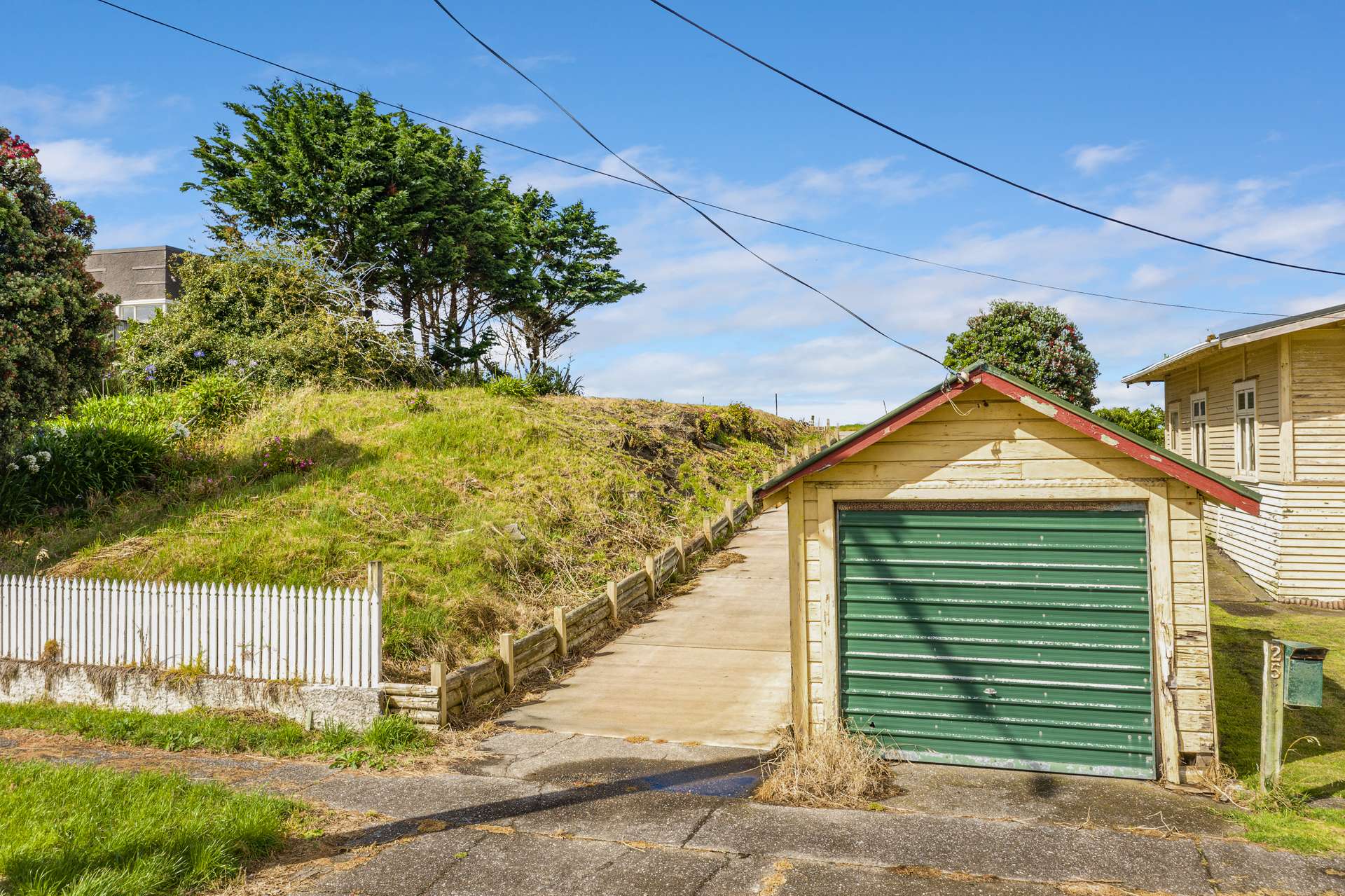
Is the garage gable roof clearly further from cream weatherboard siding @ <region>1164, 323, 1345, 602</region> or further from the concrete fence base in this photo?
cream weatherboard siding @ <region>1164, 323, 1345, 602</region>

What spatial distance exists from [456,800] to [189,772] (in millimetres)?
2982

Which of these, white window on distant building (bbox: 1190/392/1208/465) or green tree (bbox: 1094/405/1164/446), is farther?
green tree (bbox: 1094/405/1164/446)

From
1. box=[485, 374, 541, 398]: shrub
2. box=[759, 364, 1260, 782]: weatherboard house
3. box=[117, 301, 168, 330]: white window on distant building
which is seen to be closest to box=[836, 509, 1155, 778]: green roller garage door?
box=[759, 364, 1260, 782]: weatherboard house

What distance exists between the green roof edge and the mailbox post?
136 cm

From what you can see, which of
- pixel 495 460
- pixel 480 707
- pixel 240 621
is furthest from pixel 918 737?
pixel 495 460

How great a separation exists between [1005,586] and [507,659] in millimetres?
6395

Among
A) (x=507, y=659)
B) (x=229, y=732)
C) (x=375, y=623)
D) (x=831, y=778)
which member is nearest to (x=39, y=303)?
(x=229, y=732)

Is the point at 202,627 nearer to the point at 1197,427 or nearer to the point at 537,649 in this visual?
the point at 537,649

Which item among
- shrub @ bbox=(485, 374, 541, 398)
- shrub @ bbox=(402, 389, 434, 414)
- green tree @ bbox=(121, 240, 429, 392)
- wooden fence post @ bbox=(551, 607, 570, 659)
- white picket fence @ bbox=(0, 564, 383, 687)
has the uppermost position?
green tree @ bbox=(121, 240, 429, 392)

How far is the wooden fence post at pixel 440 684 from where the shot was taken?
974cm

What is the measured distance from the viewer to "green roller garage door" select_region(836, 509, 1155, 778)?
8.09m

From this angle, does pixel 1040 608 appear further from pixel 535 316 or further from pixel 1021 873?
pixel 535 316

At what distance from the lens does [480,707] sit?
10.7 m

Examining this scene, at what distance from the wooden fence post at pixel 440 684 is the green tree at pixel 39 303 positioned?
367 inches
